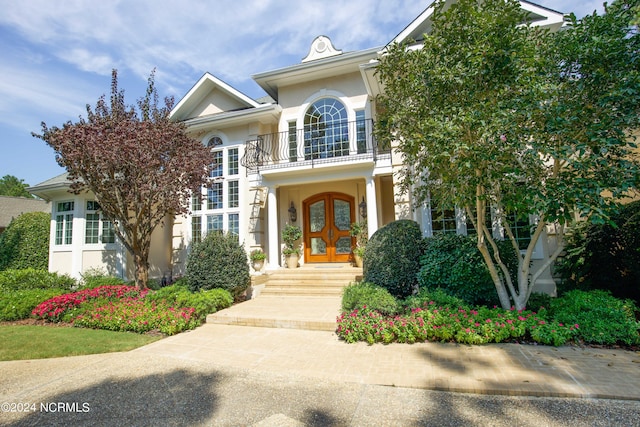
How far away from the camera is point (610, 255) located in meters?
6.14

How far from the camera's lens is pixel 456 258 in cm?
659

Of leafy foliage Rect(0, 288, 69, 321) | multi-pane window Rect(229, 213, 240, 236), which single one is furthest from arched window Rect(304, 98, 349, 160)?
leafy foliage Rect(0, 288, 69, 321)

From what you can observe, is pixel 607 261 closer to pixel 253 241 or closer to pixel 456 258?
pixel 456 258

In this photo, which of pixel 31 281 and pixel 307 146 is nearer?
pixel 31 281

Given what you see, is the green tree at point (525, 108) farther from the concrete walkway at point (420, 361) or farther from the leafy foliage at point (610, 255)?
the leafy foliage at point (610, 255)

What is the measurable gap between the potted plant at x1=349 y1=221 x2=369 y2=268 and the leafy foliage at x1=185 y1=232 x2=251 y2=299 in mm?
3352

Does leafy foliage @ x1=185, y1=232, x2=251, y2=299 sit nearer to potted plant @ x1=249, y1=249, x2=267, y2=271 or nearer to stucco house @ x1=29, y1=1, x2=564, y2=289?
potted plant @ x1=249, y1=249, x2=267, y2=271

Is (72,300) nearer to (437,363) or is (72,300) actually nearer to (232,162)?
(232,162)

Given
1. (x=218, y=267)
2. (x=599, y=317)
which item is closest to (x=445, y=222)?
(x=599, y=317)

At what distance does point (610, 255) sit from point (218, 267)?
28.7ft

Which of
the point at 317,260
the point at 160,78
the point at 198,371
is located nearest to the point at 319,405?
the point at 198,371

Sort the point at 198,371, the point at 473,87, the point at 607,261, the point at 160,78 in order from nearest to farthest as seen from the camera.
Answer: the point at 198,371 < the point at 473,87 < the point at 607,261 < the point at 160,78

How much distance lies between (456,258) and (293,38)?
8.41 metres

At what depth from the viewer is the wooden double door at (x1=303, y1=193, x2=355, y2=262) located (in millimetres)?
10891
